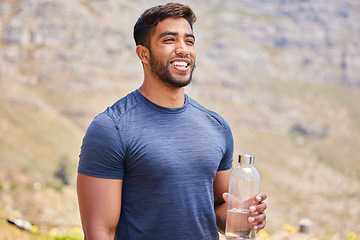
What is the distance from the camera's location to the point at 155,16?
231 cm

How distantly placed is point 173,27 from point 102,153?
77cm

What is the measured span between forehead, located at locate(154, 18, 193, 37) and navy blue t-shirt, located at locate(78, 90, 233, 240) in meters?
0.38

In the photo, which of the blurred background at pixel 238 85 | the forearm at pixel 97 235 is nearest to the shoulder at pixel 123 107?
the forearm at pixel 97 235

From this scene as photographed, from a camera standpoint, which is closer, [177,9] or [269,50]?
[177,9]

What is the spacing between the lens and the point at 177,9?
2311mm

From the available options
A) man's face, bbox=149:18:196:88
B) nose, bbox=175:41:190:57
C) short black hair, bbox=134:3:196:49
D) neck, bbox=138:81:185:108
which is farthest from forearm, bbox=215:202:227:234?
short black hair, bbox=134:3:196:49

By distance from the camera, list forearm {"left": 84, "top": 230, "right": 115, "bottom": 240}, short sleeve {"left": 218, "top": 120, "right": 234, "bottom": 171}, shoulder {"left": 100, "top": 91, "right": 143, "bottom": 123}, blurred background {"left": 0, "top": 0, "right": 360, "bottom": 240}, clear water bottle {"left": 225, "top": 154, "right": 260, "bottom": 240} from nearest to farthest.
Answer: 1. forearm {"left": 84, "top": 230, "right": 115, "bottom": 240}
2. shoulder {"left": 100, "top": 91, "right": 143, "bottom": 123}
3. clear water bottle {"left": 225, "top": 154, "right": 260, "bottom": 240}
4. short sleeve {"left": 218, "top": 120, "right": 234, "bottom": 171}
5. blurred background {"left": 0, "top": 0, "right": 360, "bottom": 240}

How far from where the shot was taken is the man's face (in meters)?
2.29

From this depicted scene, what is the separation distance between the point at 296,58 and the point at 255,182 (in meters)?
144

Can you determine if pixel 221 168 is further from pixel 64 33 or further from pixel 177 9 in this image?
pixel 64 33

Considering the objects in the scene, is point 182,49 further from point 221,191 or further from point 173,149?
point 221,191

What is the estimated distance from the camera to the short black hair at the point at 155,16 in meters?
2.29

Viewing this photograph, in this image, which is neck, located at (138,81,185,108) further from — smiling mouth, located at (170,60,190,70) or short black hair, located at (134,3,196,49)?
short black hair, located at (134,3,196,49)

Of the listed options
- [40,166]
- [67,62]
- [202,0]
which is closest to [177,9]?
[40,166]
